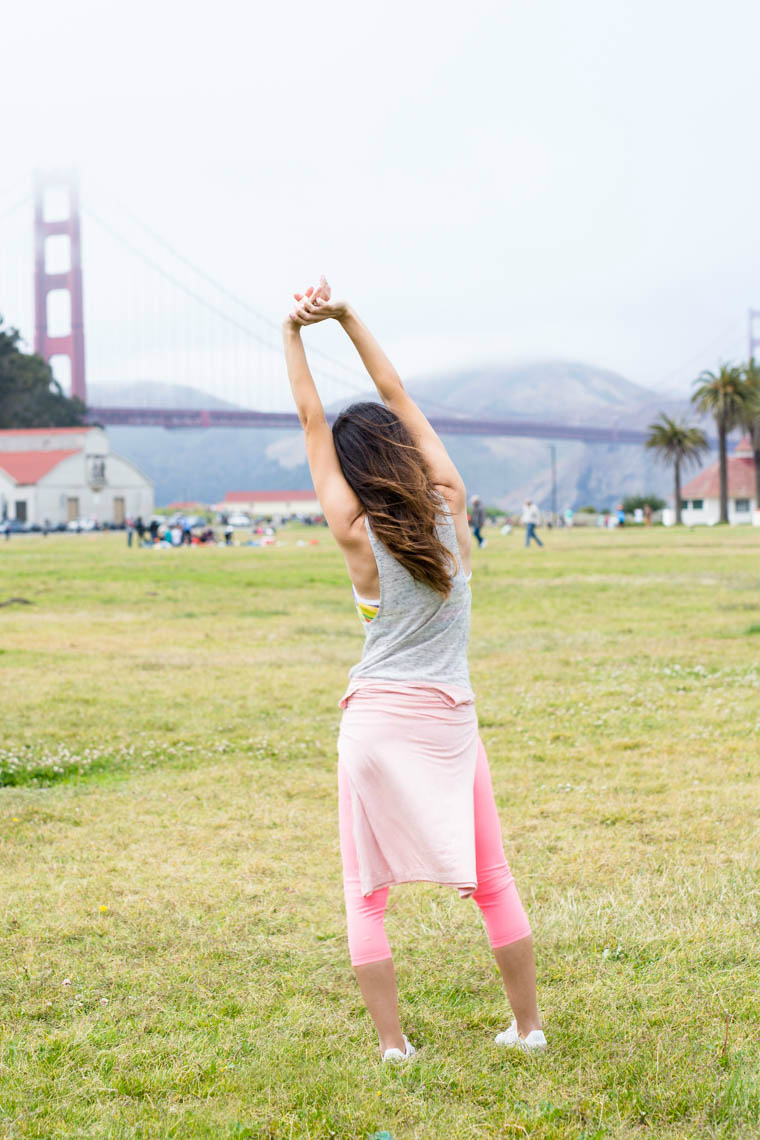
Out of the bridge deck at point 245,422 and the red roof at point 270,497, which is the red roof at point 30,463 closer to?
the bridge deck at point 245,422

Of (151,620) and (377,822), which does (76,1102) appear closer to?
(377,822)

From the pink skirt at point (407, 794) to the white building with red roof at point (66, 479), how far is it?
68408 millimetres

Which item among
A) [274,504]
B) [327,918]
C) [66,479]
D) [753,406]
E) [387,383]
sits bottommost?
[327,918]

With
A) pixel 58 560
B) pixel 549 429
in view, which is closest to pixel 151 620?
pixel 58 560

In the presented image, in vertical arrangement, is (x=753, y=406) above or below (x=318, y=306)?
above

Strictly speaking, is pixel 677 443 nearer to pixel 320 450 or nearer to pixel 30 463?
pixel 30 463

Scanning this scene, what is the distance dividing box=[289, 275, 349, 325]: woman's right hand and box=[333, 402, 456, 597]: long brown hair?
263 millimetres

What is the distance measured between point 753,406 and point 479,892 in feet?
208

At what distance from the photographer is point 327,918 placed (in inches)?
164

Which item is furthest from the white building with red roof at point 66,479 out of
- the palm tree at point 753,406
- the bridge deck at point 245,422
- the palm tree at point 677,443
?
the palm tree at point 753,406

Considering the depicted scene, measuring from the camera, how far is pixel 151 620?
1490 cm

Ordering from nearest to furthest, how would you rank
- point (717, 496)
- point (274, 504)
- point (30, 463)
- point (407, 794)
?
point (407, 794) < point (30, 463) < point (717, 496) < point (274, 504)

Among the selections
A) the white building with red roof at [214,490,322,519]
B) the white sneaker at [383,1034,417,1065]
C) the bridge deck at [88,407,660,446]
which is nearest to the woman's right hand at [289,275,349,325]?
the white sneaker at [383,1034,417,1065]

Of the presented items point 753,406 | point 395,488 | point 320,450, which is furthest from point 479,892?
point 753,406
